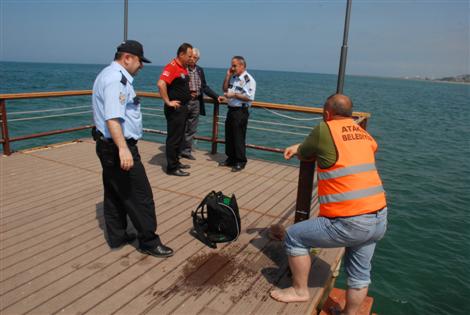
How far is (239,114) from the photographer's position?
549 cm

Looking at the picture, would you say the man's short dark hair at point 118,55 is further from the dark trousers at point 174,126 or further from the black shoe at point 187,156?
the black shoe at point 187,156

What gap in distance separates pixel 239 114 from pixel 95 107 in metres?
3.02

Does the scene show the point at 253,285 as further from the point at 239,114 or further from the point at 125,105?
the point at 239,114

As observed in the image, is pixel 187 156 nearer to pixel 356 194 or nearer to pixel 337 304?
pixel 337 304

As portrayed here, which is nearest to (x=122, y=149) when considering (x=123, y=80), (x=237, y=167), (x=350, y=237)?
(x=123, y=80)

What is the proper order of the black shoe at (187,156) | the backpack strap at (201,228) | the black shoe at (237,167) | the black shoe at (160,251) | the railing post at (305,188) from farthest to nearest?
the black shoe at (187,156)
the black shoe at (237,167)
the backpack strap at (201,228)
the black shoe at (160,251)
the railing post at (305,188)

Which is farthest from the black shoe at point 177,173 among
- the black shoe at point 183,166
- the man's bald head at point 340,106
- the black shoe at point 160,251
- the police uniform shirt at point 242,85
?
the man's bald head at point 340,106

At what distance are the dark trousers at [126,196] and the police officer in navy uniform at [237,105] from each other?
268 centimetres

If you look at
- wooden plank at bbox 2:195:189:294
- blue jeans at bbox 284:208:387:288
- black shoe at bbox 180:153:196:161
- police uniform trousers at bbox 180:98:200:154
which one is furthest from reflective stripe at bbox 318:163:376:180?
black shoe at bbox 180:153:196:161

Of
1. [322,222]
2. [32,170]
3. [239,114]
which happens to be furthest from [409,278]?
[32,170]

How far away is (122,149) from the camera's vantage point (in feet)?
8.52

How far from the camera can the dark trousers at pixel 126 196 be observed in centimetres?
→ 284

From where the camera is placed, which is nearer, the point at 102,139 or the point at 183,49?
the point at 102,139

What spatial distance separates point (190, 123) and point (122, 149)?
3361 millimetres
